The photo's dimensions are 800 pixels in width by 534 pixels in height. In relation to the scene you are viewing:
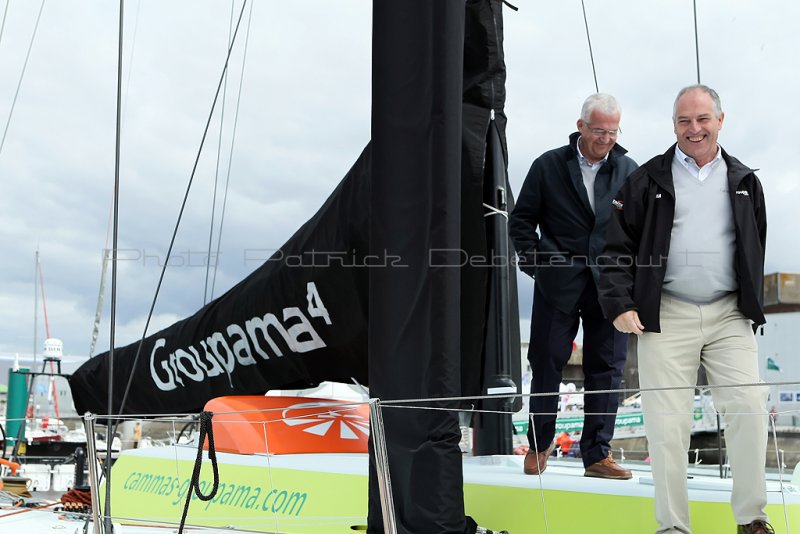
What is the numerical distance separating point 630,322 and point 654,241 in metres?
0.26

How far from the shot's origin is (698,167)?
7.91 feet

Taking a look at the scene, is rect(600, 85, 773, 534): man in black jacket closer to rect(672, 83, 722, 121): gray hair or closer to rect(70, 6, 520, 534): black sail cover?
rect(672, 83, 722, 121): gray hair

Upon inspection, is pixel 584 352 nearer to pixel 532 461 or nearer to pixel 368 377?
pixel 532 461

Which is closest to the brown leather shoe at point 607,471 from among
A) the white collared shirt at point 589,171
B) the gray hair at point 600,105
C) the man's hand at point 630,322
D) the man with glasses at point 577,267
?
the man with glasses at point 577,267

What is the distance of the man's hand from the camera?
234 centimetres

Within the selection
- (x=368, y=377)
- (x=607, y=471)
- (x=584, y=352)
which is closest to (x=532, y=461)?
(x=607, y=471)

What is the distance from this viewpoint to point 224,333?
3582 millimetres

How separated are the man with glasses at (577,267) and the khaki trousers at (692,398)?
637 millimetres

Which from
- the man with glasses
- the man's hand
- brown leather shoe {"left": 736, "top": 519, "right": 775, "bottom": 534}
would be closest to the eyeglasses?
the man with glasses

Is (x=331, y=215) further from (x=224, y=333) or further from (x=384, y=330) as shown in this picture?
(x=384, y=330)

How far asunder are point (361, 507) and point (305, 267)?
1.04m

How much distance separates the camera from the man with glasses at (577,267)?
302 cm

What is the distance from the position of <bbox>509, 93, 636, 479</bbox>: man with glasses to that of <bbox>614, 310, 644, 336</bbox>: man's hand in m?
0.64

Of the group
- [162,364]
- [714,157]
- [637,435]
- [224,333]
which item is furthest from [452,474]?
[637,435]
